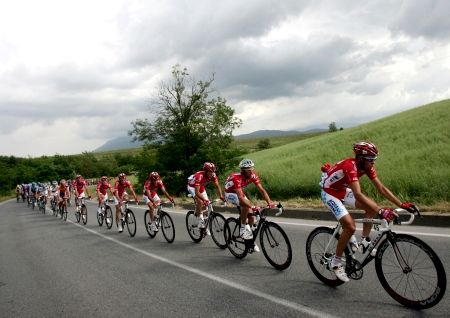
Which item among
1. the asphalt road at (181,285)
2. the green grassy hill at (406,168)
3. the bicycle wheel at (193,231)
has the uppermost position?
the green grassy hill at (406,168)

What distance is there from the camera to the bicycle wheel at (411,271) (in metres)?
4.43

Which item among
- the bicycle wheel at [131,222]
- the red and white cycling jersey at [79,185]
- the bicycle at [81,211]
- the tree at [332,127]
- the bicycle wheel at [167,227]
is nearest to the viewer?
the bicycle wheel at [167,227]

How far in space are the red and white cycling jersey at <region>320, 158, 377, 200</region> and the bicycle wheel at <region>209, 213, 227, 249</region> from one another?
3535 millimetres

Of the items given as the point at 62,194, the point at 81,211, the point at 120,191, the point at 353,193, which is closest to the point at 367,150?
the point at 353,193

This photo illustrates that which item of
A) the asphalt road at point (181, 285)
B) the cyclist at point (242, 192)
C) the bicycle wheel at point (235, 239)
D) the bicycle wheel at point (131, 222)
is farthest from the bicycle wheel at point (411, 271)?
the bicycle wheel at point (131, 222)

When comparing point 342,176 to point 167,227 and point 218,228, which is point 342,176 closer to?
point 218,228

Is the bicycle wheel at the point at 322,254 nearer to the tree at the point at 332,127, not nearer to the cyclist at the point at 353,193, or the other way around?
the cyclist at the point at 353,193

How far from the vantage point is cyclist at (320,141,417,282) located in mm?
4984

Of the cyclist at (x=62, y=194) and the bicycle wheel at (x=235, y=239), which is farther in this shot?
the cyclist at (x=62, y=194)

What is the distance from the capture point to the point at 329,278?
580 cm

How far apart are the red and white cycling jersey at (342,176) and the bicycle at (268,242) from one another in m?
0.97

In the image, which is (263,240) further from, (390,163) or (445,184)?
(390,163)

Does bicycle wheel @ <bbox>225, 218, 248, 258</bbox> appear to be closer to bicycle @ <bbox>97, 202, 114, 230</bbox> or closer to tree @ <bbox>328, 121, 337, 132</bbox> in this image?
bicycle @ <bbox>97, 202, 114, 230</bbox>

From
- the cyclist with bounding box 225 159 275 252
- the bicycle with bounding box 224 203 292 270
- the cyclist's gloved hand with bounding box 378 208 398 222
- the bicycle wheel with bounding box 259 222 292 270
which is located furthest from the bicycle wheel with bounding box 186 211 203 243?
the cyclist's gloved hand with bounding box 378 208 398 222
